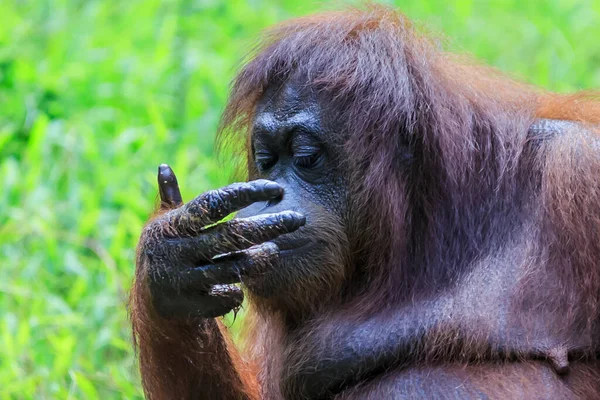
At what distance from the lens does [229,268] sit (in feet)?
10.2

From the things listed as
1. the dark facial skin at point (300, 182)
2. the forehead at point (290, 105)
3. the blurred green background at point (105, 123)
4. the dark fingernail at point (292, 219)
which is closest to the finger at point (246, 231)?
the dark fingernail at point (292, 219)

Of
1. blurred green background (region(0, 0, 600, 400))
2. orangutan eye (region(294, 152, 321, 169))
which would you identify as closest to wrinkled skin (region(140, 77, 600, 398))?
orangutan eye (region(294, 152, 321, 169))

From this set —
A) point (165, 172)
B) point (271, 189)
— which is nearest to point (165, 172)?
point (165, 172)

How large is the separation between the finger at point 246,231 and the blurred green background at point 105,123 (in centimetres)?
120

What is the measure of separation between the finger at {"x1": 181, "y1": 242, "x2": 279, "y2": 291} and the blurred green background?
119 cm

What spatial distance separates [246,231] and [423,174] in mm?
669

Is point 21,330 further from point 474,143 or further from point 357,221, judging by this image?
point 474,143

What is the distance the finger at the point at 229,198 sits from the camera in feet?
9.64

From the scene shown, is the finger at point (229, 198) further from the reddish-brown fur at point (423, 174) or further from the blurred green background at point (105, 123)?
the blurred green background at point (105, 123)

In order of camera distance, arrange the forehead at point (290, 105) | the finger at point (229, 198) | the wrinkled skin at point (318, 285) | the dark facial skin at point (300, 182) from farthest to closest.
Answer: the forehead at point (290, 105) < the dark facial skin at point (300, 182) < the wrinkled skin at point (318, 285) < the finger at point (229, 198)

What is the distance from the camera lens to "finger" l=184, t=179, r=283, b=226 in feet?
9.64

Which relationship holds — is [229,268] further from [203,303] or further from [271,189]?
[271,189]

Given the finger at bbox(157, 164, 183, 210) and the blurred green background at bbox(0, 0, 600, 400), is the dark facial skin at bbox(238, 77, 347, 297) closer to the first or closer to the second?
the finger at bbox(157, 164, 183, 210)

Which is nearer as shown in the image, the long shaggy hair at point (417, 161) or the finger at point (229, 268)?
the finger at point (229, 268)
